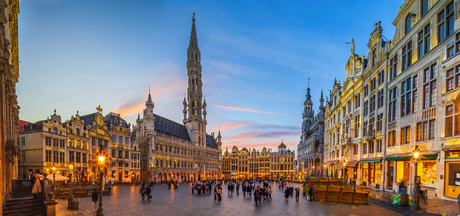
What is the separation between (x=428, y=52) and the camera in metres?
23.4

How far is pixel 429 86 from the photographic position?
920 inches

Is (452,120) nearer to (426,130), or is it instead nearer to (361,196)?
(426,130)

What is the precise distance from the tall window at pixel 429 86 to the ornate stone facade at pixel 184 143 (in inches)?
2577

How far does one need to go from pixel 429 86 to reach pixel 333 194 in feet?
40.1

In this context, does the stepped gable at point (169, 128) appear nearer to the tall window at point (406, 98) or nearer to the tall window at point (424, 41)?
the tall window at point (406, 98)

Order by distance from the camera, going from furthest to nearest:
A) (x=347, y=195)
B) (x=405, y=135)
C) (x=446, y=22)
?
(x=405, y=135)
(x=347, y=195)
(x=446, y=22)

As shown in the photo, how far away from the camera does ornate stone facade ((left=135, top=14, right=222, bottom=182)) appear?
7731 centimetres

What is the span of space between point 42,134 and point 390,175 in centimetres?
4913

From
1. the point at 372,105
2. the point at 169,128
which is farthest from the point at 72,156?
the point at 372,105

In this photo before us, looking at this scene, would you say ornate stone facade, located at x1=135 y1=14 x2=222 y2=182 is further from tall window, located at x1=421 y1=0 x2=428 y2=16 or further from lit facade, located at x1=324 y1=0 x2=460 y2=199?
tall window, located at x1=421 y1=0 x2=428 y2=16

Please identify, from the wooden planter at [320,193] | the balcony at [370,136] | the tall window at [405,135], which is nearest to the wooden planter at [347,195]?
the wooden planter at [320,193]

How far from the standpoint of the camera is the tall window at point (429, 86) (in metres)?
22.9

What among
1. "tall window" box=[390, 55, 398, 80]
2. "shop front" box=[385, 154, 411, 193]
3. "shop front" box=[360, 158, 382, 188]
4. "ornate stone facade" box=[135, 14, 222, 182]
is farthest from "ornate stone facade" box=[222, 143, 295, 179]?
"tall window" box=[390, 55, 398, 80]

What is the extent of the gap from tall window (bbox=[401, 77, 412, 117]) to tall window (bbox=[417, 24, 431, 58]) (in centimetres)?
293
